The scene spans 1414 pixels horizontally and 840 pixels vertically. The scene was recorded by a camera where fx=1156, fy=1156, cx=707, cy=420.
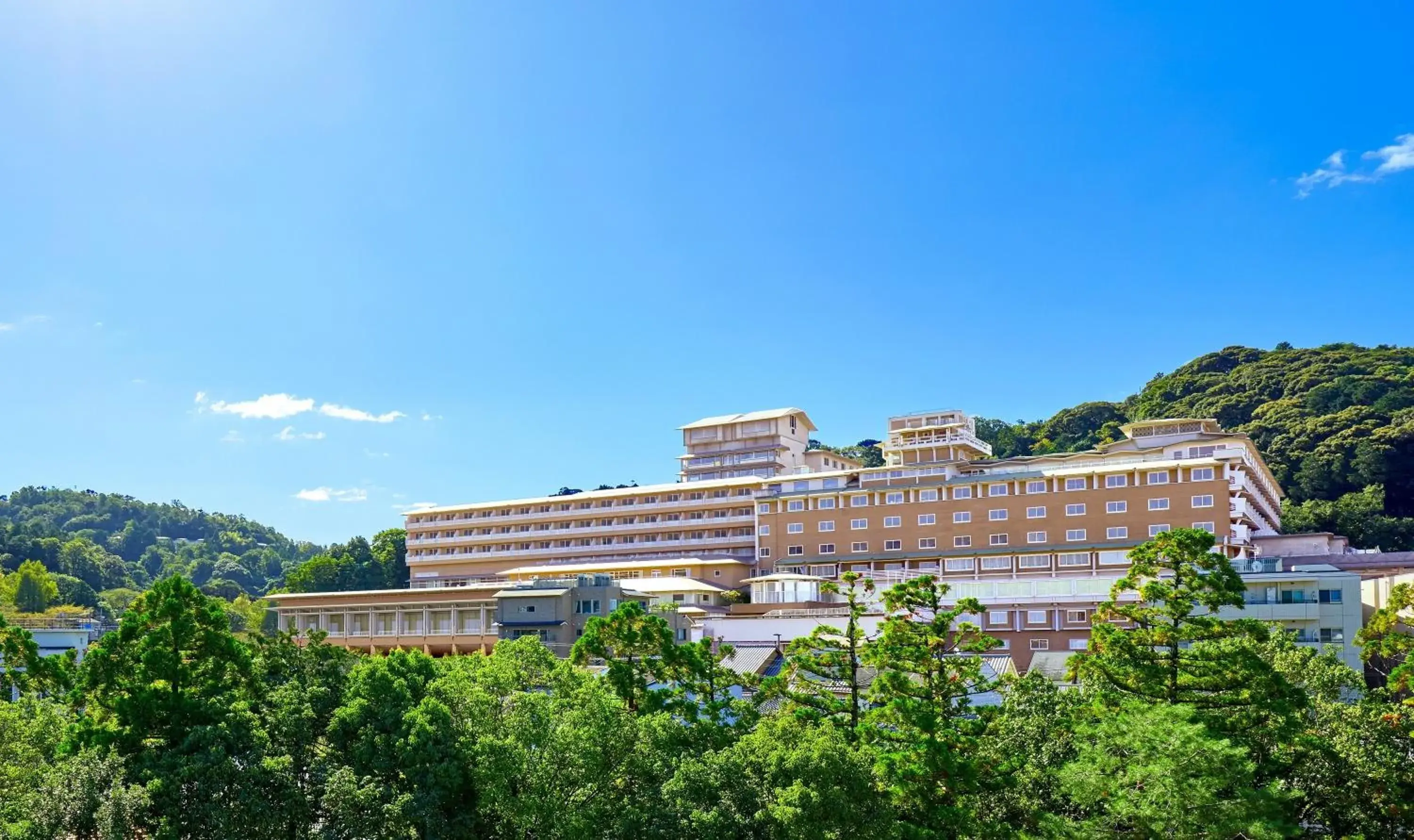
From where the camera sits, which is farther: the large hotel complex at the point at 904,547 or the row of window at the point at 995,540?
the row of window at the point at 995,540

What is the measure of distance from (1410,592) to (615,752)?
2573 cm

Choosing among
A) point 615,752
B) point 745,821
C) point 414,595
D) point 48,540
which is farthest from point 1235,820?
point 48,540

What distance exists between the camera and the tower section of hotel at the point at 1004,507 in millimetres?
73812

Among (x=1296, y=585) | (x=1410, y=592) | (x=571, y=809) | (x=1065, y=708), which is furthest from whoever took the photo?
(x=1296, y=585)

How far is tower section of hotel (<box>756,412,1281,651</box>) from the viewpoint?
73.8 metres

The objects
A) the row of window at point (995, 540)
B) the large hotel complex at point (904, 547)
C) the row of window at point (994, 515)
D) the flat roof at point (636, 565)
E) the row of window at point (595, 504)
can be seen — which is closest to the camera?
the large hotel complex at point (904, 547)

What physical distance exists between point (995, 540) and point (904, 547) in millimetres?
6640

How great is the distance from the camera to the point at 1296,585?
168 ft

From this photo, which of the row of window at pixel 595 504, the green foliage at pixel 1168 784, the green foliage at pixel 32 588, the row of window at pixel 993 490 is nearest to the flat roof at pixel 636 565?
the row of window at pixel 993 490

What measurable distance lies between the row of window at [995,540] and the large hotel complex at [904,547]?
0.10 m

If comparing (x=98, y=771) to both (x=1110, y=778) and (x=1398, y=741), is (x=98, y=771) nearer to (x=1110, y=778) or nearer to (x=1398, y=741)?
(x=1110, y=778)

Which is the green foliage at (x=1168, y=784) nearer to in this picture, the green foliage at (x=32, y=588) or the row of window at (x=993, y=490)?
the row of window at (x=993, y=490)

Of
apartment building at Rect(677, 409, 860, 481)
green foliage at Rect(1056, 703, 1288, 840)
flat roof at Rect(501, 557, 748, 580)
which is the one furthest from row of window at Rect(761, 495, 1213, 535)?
green foliage at Rect(1056, 703, 1288, 840)

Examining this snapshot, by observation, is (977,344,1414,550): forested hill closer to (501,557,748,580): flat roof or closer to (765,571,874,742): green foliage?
(501,557,748,580): flat roof
